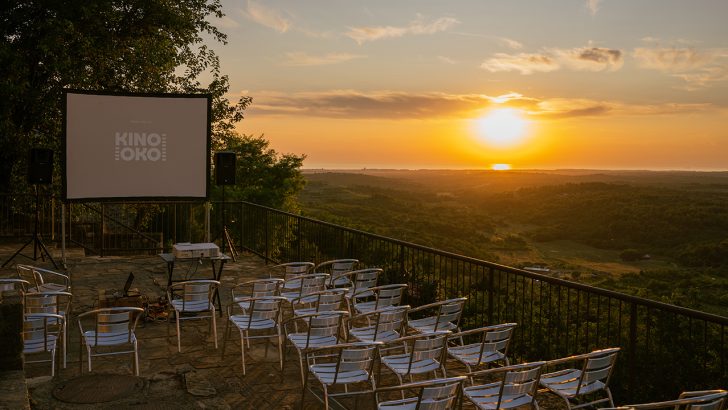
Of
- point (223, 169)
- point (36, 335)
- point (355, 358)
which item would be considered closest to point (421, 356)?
point (355, 358)

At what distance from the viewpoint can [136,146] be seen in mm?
10391

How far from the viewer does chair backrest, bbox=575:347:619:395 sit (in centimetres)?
402

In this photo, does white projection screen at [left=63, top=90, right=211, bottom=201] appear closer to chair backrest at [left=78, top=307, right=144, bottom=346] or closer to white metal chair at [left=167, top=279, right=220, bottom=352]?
white metal chair at [left=167, top=279, right=220, bottom=352]

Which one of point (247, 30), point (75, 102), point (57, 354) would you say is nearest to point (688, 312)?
point (57, 354)

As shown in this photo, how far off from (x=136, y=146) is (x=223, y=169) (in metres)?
1.92

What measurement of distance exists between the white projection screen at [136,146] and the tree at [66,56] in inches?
215

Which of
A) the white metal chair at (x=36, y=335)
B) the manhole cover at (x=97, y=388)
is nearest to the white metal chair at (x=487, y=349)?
the manhole cover at (x=97, y=388)

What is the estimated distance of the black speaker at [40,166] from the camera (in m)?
11.2

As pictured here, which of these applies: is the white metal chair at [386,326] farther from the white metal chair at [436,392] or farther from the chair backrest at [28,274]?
the chair backrest at [28,274]

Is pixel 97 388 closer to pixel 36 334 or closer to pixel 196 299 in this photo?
pixel 36 334

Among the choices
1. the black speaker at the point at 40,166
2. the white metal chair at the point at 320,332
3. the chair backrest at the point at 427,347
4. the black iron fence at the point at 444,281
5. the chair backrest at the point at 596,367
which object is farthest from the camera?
the black speaker at the point at 40,166

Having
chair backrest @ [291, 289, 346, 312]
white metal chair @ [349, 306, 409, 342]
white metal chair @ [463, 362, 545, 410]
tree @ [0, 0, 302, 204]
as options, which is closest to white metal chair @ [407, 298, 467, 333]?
white metal chair @ [349, 306, 409, 342]

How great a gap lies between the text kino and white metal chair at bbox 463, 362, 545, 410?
7.93 metres

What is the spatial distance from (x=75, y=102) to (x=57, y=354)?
216 inches
